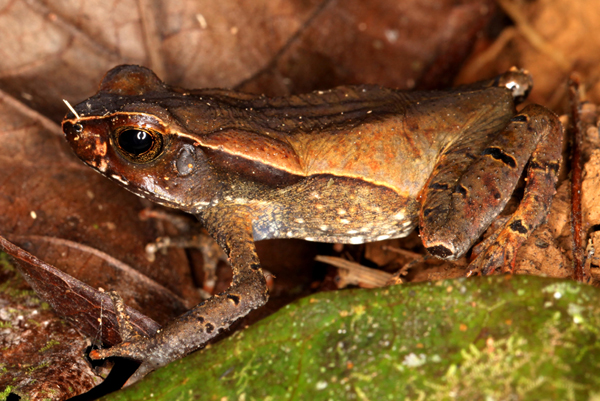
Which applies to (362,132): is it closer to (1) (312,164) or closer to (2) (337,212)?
(1) (312,164)

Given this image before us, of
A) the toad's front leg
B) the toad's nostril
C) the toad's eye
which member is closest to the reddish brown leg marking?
the toad's nostril

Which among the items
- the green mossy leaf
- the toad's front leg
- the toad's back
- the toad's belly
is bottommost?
the green mossy leaf

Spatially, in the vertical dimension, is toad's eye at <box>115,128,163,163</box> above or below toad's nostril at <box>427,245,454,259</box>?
above

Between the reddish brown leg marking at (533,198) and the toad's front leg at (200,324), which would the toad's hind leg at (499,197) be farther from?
the toad's front leg at (200,324)

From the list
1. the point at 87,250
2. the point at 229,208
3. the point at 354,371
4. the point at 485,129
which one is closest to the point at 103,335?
the point at 87,250

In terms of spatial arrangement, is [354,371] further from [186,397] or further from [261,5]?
[261,5]

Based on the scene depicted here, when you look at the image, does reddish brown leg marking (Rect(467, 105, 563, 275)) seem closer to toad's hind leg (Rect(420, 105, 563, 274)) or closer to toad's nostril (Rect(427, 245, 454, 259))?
toad's hind leg (Rect(420, 105, 563, 274))

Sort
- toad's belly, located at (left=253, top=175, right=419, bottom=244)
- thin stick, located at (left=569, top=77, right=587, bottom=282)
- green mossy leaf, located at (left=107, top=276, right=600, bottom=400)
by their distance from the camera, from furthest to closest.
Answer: toad's belly, located at (left=253, top=175, right=419, bottom=244)
thin stick, located at (left=569, top=77, right=587, bottom=282)
green mossy leaf, located at (left=107, top=276, right=600, bottom=400)
